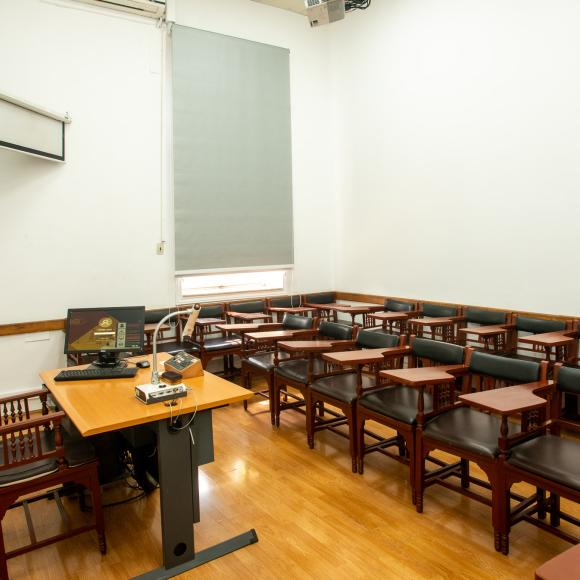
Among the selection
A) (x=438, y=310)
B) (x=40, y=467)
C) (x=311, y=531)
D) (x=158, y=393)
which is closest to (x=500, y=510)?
(x=311, y=531)

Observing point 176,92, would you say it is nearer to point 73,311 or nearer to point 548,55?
point 73,311

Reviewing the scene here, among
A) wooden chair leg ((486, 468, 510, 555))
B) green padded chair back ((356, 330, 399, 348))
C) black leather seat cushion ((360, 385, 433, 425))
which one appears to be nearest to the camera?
wooden chair leg ((486, 468, 510, 555))

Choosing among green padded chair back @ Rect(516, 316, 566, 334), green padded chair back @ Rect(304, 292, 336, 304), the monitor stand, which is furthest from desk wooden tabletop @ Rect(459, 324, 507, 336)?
the monitor stand

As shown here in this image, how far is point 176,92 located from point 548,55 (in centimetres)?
363

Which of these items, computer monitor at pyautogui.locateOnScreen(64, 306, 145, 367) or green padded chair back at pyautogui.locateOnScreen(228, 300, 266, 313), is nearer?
computer monitor at pyautogui.locateOnScreen(64, 306, 145, 367)

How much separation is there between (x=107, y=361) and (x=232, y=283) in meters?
2.91

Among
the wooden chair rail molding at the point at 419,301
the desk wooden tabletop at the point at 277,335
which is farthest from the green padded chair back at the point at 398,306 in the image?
the desk wooden tabletop at the point at 277,335

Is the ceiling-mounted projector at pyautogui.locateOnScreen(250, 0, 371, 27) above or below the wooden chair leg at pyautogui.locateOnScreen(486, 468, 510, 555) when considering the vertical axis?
above

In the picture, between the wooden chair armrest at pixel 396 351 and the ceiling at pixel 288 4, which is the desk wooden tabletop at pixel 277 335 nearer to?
the wooden chair armrest at pixel 396 351

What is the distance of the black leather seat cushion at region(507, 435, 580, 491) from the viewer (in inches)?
78.1

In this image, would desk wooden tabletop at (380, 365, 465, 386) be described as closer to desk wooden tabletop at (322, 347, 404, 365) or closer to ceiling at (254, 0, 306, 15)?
desk wooden tabletop at (322, 347, 404, 365)

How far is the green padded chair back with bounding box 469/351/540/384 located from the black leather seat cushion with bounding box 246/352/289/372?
5.45 ft

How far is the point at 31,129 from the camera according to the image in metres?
4.07

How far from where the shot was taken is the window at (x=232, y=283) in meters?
5.51
